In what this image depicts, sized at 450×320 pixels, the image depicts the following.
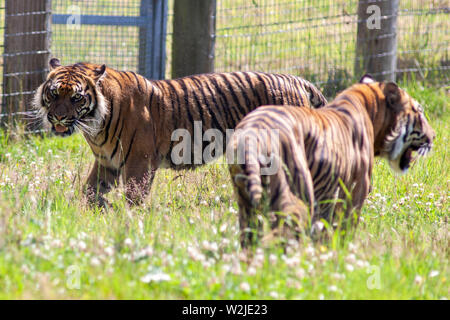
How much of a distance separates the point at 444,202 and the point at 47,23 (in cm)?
429

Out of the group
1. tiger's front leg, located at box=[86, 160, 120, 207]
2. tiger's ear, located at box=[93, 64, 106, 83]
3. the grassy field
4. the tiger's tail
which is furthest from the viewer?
tiger's front leg, located at box=[86, 160, 120, 207]

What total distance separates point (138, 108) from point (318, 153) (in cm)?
217

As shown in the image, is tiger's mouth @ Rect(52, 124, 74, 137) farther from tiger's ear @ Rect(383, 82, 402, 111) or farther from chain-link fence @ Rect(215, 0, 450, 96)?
chain-link fence @ Rect(215, 0, 450, 96)

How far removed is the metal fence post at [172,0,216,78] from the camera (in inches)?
297

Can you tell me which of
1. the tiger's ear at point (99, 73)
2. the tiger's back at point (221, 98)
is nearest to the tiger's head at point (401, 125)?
the tiger's back at point (221, 98)

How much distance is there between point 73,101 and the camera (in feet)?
18.0

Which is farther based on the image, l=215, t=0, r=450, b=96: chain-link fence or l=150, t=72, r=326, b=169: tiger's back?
l=215, t=0, r=450, b=96: chain-link fence

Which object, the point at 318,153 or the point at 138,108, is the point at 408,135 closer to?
the point at 318,153

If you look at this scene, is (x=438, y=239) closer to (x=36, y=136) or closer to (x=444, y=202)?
(x=444, y=202)

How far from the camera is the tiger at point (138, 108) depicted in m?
5.51

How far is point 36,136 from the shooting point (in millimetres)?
7453

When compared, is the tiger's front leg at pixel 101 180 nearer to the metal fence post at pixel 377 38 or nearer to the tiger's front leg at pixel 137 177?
the tiger's front leg at pixel 137 177

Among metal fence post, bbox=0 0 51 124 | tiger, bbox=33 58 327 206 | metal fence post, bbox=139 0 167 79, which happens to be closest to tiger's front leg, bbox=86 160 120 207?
tiger, bbox=33 58 327 206
